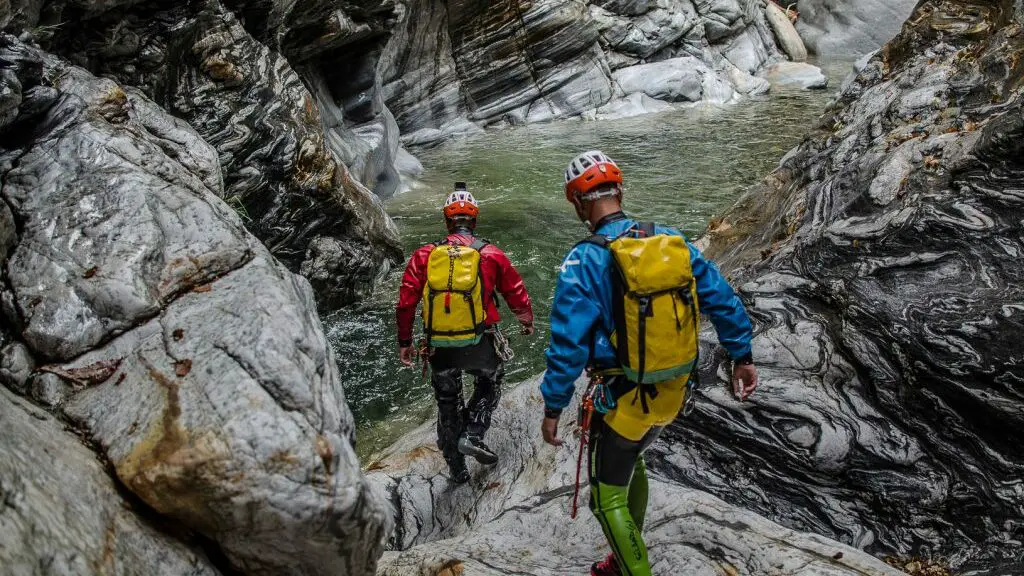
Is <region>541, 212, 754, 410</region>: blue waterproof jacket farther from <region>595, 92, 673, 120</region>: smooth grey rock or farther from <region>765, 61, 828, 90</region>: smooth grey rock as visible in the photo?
<region>765, 61, 828, 90</region>: smooth grey rock

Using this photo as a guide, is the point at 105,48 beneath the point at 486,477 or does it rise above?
above

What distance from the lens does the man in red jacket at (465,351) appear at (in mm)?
5434

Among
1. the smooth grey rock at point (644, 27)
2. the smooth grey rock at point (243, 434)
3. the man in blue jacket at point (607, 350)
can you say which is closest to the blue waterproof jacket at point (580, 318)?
the man in blue jacket at point (607, 350)

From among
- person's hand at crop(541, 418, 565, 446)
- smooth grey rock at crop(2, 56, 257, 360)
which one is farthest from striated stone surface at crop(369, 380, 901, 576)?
smooth grey rock at crop(2, 56, 257, 360)

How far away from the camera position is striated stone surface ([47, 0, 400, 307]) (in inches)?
313

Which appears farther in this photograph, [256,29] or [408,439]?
[256,29]

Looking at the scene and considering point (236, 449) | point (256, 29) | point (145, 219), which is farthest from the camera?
point (256, 29)

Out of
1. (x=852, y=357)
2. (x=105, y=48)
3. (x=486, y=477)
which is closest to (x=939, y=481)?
(x=852, y=357)

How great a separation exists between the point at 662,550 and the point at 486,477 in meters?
2.13

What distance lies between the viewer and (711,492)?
16.8 ft

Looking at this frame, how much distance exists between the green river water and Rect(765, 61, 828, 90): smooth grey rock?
1147 mm

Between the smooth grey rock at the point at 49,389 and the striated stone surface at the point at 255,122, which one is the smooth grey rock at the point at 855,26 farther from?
the smooth grey rock at the point at 49,389

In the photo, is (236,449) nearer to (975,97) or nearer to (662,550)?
(662,550)

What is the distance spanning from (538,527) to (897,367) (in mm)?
3044
